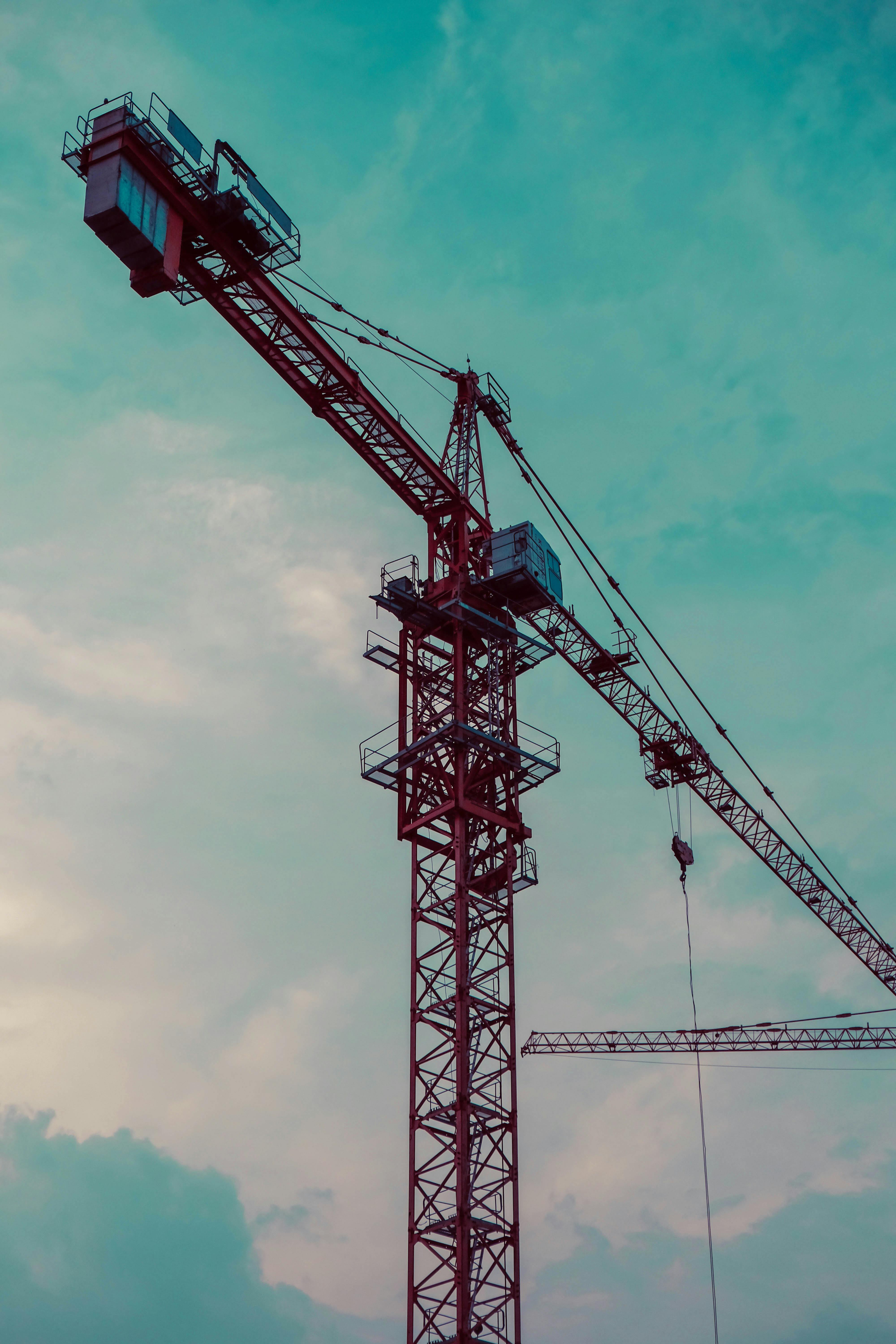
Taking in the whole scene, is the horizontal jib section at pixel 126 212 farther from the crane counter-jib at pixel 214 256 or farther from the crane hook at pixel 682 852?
the crane hook at pixel 682 852

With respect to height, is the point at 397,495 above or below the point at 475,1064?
above

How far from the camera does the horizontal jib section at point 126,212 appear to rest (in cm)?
3997

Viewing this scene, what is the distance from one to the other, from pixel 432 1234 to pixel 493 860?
11748mm

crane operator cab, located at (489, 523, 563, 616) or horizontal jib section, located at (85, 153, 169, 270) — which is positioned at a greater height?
horizontal jib section, located at (85, 153, 169, 270)

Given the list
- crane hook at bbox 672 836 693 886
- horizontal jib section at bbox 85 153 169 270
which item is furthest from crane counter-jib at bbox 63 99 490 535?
crane hook at bbox 672 836 693 886

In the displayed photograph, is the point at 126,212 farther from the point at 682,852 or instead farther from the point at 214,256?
the point at 682,852

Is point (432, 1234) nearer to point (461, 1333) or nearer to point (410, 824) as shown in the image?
point (461, 1333)

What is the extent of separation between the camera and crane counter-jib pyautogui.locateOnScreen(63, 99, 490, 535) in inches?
1597

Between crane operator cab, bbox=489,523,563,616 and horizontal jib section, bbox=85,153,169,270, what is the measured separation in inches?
608

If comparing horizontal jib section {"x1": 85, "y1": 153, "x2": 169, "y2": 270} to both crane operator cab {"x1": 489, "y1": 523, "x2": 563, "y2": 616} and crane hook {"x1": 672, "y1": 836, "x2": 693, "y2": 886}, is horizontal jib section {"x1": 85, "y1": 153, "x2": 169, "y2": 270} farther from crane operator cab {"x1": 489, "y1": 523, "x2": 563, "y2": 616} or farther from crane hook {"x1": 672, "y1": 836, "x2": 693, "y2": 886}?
crane hook {"x1": 672, "y1": 836, "x2": 693, "y2": 886}

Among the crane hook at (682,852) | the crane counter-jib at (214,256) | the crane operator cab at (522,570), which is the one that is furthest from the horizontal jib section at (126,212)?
the crane hook at (682,852)

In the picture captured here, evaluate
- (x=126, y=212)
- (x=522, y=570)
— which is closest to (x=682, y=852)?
(x=522, y=570)

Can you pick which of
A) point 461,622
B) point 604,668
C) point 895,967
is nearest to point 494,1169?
point 461,622

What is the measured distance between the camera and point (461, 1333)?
39.5 m
